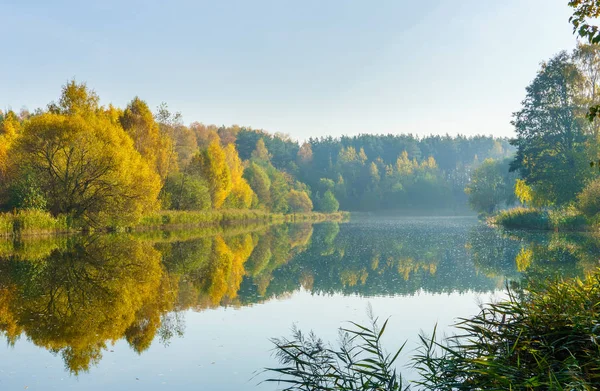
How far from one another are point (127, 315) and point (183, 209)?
139 feet

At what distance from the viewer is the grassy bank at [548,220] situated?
3569cm

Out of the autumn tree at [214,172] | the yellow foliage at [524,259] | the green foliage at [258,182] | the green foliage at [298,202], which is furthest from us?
the green foliage at [298,202]

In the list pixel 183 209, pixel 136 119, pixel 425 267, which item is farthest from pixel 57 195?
pixel 425 267

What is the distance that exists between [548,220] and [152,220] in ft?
106

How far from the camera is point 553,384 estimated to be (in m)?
4.77

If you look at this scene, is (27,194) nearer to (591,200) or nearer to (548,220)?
(591,200)

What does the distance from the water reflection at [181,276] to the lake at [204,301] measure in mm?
50

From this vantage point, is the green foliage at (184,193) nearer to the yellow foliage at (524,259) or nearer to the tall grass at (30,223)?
the tall grass at (30,223)

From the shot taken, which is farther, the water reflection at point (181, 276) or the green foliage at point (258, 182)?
the green foliage at point (258, 182)

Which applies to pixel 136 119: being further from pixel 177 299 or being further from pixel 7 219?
pixel 177 299

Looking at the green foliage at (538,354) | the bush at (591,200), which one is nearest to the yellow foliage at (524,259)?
the bush at (591,200)

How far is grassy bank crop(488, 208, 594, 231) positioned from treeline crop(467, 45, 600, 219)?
0.76 ft

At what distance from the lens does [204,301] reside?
14.3 metres

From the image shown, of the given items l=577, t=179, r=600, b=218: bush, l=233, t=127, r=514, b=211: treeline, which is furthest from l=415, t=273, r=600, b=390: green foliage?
l=233, t=127, r=514, b=211: treeline
